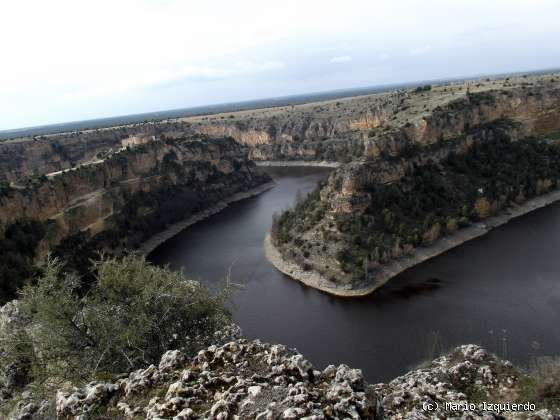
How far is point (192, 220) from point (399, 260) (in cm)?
3277

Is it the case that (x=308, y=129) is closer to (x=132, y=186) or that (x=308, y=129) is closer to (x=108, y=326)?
(x=132, y=186)

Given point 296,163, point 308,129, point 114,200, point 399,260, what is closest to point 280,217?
point 399,260

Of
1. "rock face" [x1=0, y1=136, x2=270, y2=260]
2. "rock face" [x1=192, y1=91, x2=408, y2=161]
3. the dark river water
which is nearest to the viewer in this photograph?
the dark river water

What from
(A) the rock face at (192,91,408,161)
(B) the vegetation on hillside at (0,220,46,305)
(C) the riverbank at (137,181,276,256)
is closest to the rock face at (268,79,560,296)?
(C) the riverbank at (137,181,276,256)

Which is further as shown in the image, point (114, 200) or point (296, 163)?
point (296, 163)

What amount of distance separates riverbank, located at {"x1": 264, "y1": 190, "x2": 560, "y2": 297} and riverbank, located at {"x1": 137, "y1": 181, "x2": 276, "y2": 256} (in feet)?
47.3

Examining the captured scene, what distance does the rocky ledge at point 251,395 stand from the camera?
670 cm

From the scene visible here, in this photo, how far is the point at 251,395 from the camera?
6961mm

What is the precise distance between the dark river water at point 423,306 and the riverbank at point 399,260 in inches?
25.7

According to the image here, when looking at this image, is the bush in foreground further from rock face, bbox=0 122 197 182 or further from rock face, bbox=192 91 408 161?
rock face, bbox=192 91 408 161

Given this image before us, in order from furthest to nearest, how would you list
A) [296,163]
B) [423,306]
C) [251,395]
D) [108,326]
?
[296,163] → [423,306] → [108,326] → [251,395]

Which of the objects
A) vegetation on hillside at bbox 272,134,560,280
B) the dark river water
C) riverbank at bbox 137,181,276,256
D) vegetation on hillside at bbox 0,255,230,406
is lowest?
the dark river water

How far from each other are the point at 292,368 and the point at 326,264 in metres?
26.7

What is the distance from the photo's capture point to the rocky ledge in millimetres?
6699
